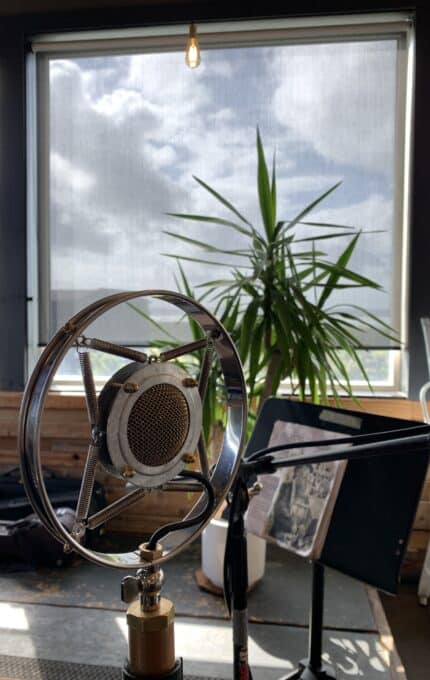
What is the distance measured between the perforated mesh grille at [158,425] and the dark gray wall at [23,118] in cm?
215

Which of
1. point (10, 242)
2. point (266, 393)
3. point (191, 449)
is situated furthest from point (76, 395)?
point (191, 449)

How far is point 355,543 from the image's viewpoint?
3.86ft

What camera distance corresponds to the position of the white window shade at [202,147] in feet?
8.75

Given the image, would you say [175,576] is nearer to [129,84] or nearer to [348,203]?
[348,203]

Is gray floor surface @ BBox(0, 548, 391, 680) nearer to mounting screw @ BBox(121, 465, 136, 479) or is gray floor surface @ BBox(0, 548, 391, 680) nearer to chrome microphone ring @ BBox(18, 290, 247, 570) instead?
chrome microphone ring @ BBox(18, 290, 247, 570)

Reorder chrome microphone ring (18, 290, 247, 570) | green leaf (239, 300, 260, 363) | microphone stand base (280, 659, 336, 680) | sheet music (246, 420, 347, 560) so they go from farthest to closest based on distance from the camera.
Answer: green leaf (239, 300, 260, 363)
microphone stand base (280, 659, 336, 680)
sheet music (246, 420, 347, 560)
chrome microphone ring (18, 290, 247, 570)

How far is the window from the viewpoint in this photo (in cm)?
267

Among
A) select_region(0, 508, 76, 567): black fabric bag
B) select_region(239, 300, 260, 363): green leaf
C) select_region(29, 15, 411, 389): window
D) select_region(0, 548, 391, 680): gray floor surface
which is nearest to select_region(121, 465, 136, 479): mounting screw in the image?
select_region(0, 548, 391, 680): gray floor surface

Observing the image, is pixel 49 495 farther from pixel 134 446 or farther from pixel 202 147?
pixel 134 446

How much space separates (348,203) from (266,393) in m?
1.14

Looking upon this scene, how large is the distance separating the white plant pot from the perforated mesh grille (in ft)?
5.01

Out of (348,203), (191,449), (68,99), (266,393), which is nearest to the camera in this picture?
(191,449)

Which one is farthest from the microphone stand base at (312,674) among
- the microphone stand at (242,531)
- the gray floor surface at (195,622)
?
the microphone stand at (242,531)

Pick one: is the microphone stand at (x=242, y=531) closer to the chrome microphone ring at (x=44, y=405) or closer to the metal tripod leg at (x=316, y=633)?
the chrome microphone ring at (x=44, y=405)
